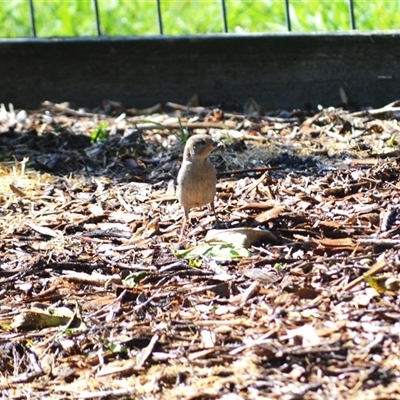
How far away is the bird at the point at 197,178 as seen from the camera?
19.0ft

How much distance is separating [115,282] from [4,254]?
97 cm

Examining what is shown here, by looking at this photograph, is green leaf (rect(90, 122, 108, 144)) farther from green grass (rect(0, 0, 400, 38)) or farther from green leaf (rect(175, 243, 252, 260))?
green leaf (rect(175, 243, 252, 260))

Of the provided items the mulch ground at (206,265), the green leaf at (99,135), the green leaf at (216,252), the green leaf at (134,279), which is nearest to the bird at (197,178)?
the mulch ground at (206,265)

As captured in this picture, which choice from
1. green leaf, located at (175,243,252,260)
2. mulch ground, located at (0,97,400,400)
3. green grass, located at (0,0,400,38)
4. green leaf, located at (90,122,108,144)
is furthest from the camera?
green grass, located at (0,0,400,38)

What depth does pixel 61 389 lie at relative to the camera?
409 cm

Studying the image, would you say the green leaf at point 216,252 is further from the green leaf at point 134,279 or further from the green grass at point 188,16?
the green grass at point 188,16

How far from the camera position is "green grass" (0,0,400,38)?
9719 mm

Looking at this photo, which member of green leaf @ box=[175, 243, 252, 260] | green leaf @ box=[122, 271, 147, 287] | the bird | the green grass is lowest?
green leaf @ box=[122, 271, 147, 287]

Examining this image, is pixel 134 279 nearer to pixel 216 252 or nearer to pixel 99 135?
pixel 216 252

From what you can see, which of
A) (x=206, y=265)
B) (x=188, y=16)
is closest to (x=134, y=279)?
(x=206, y=265)

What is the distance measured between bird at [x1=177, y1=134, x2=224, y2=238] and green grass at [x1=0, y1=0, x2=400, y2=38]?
365cm

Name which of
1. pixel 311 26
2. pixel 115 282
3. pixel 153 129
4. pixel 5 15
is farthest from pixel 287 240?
pixel 5 15

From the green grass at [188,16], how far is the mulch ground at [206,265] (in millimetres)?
1964

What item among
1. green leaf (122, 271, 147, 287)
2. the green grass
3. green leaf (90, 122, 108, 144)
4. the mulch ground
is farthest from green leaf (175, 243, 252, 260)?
the green grass
